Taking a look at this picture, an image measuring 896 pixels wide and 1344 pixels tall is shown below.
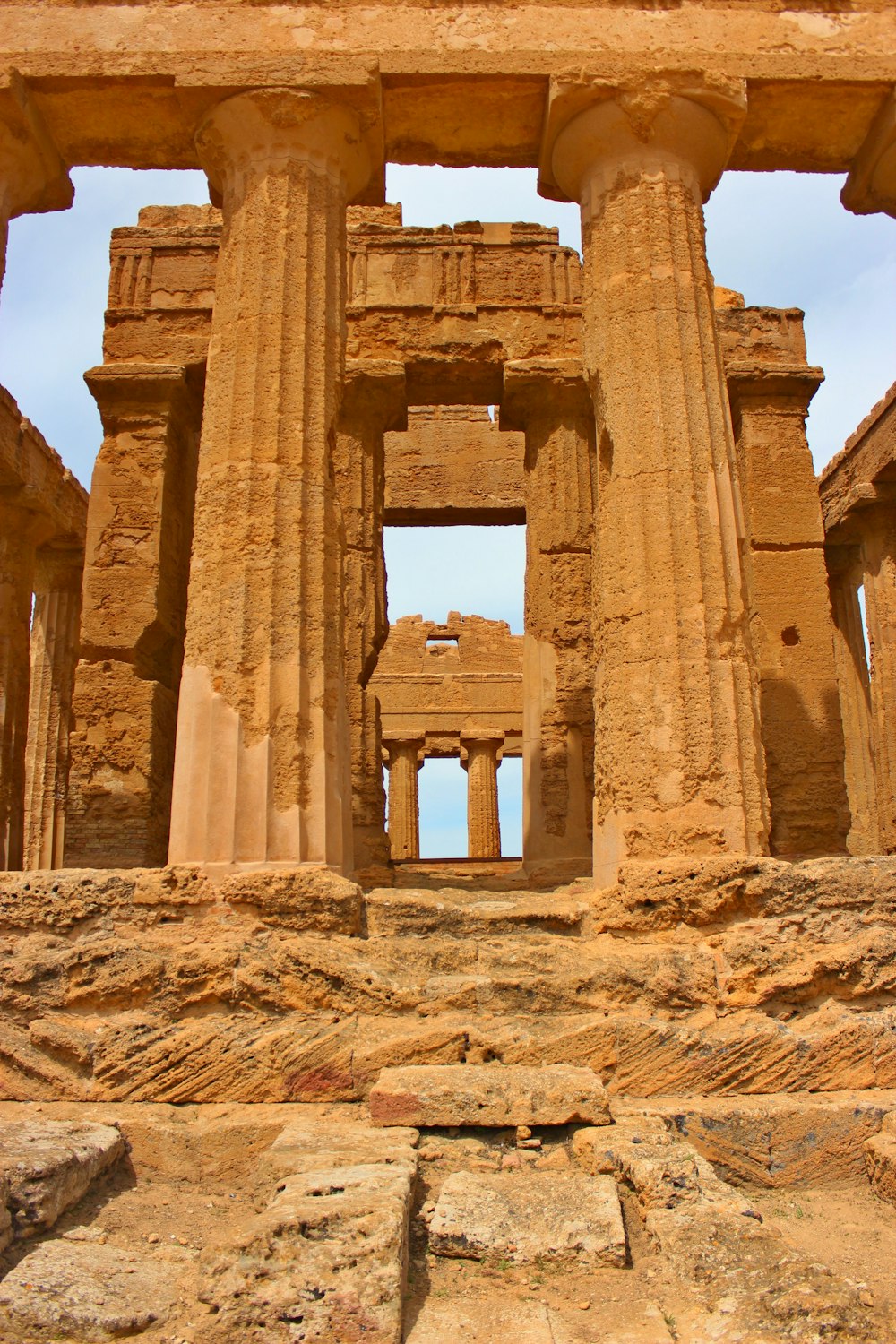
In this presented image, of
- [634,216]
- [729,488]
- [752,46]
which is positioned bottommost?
[729,488]

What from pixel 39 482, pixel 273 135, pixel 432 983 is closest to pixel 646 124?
pixel 273 135

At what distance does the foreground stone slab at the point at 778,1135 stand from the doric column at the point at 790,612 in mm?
6669

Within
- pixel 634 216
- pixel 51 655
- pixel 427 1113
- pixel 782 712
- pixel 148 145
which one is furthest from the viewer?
pixel 51 655

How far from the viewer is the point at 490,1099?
461cm

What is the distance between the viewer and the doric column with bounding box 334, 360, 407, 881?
10.8m

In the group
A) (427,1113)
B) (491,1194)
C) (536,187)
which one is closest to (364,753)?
(536,187)

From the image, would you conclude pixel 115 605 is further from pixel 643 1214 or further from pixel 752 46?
pixel 643 1214

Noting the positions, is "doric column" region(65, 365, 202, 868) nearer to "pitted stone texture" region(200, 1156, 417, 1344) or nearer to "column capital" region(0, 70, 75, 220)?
"column capital" region(0, 70, 75, 220)

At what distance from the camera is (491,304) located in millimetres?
11742

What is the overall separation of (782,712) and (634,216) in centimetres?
569

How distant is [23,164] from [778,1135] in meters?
7.87

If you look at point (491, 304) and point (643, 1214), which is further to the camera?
point (491, 304)

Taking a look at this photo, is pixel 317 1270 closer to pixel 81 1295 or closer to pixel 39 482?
pixel 81 1295

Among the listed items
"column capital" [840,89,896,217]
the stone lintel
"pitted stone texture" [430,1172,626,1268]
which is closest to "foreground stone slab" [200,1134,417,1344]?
"pitted stone texture" [430,1172,626,1268]
